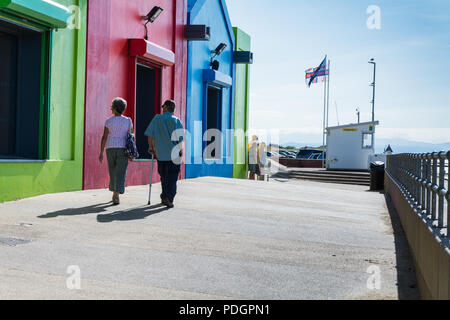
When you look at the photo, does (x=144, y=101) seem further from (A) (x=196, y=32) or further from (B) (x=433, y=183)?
(B) (x=433, y=183)

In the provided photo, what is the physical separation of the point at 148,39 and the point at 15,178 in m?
6.03

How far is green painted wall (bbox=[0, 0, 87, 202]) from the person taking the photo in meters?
9.46

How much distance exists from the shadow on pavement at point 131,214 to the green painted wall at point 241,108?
1236cm

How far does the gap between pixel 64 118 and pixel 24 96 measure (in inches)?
35.1

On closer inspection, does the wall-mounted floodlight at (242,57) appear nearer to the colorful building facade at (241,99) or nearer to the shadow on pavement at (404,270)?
the colorful building facade at (241,99)

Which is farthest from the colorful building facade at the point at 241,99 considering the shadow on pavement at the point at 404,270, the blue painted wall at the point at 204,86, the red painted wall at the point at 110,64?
the shadow on pavement at the point at 404,270

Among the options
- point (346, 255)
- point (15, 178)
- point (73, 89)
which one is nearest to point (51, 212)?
point (15, 178)

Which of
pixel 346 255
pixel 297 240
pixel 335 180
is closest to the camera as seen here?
pixel 346 255

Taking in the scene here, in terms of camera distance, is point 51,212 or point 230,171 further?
point 230,171

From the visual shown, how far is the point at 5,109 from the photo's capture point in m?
9.52

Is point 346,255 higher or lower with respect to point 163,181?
lower

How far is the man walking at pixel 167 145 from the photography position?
905 centimetres

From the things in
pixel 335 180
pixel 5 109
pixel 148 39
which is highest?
pixel 148 39

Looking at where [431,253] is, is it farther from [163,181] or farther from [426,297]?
[163,181]
